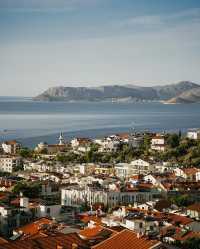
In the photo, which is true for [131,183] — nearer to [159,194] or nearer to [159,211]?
Result: [159,194]

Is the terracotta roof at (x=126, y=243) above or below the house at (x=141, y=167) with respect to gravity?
above

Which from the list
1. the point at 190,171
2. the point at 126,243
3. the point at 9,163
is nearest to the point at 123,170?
the point at 190,171

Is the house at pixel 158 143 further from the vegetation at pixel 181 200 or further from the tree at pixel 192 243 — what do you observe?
the tree at pixel 192 243

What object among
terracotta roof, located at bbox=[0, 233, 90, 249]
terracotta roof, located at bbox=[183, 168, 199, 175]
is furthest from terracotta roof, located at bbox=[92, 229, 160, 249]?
terracotta roof, located at bbox=[183, 168, 199, 175]

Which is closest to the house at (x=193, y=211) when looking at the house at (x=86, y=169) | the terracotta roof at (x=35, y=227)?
the terracotta roof at (x=35, y=227)

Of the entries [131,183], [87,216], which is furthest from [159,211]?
[131,183]

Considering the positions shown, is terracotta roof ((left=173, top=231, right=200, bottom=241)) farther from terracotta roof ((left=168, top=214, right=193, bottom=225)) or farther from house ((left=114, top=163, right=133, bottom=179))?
house ((left=114, top=163, right=133, bottom=179))

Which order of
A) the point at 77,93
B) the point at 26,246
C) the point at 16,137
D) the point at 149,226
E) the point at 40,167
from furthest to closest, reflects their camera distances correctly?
the point at 77,93 < the point at 16,137 < the point at 40,167 < the point at 149,226 < the point at 26,246
